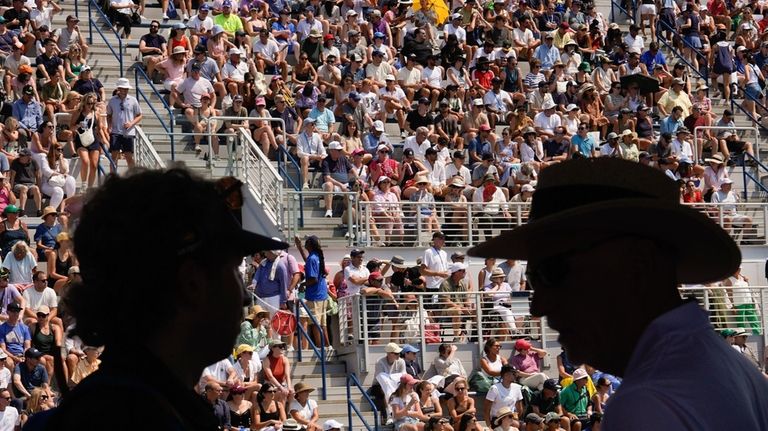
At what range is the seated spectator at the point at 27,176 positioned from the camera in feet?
60.0

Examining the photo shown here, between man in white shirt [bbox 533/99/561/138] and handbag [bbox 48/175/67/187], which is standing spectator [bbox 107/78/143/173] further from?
man in white shirt [bbox 533/99/561/138]

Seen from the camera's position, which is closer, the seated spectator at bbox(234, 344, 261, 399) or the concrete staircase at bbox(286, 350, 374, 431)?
the seated spectator at bbox(234, 344, 261, 399)

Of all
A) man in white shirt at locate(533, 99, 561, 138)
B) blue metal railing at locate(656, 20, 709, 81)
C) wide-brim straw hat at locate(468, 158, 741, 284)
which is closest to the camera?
wide-brim straw hat at locate(468, 158, 741, 284)

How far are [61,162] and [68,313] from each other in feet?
53.1

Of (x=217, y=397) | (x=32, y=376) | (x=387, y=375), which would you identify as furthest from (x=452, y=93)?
(x=32, y=376)

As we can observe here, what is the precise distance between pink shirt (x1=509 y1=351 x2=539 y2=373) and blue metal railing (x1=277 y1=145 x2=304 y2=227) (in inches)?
136

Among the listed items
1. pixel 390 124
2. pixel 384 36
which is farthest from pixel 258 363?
pixel 384 36

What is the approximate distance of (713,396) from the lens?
9.09 ft

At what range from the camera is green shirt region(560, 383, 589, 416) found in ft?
57.6

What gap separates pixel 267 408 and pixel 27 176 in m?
4.48

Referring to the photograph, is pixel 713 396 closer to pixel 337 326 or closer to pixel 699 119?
pixel 337 326

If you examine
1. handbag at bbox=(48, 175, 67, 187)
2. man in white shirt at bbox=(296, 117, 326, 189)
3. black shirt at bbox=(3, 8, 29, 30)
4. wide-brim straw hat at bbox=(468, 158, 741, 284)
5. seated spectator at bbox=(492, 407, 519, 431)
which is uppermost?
Answer: black shirt at bbox=(3, 8, 29, 30)

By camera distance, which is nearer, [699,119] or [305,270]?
[305,270]

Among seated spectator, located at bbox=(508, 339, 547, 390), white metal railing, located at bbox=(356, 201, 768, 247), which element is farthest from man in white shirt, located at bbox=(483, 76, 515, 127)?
seated spectator, located at bbox=(508, 339, 547, 390)
